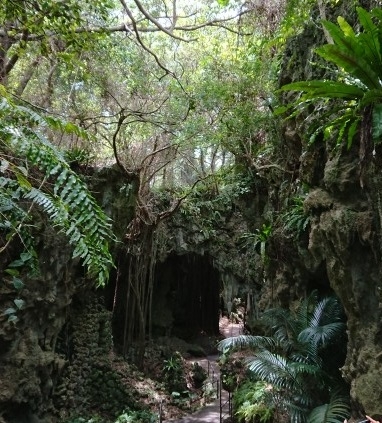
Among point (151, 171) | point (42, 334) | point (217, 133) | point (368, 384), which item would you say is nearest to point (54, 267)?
point (42, 334)

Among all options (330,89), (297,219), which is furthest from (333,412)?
(330,89)

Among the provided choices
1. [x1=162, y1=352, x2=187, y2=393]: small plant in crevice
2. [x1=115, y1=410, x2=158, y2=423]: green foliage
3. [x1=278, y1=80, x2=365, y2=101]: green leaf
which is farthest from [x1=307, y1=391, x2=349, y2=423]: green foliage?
[x1=162, y1=352, x2=187, y2=393]: small plant in crevice

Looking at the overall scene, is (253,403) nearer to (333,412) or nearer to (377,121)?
(333,412)

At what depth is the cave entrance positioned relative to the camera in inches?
503

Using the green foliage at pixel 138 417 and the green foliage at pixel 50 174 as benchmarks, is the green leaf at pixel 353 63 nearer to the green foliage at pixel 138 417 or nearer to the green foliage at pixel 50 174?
the green foliage at pixel 50 174

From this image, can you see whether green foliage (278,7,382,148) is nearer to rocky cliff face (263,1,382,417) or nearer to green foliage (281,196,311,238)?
rocky cliff face (263,1,382,417)

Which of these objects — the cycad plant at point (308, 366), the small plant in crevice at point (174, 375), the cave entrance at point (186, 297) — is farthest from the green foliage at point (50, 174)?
the cave entrance at point (186, 297)

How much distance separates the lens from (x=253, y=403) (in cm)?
616

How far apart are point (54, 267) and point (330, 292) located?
14.5ft

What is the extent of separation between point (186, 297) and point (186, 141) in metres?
7.47

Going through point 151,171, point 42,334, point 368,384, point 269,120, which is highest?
point 269,120

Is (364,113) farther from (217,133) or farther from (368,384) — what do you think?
(217,133)

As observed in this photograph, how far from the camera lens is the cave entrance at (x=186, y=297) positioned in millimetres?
12766

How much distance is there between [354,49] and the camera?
2736 mm
